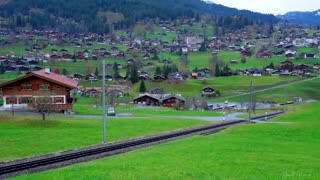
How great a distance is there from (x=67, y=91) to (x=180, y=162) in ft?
151

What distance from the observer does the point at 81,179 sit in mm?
20328

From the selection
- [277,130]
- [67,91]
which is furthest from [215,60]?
[277,130]

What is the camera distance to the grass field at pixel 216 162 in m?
21.8

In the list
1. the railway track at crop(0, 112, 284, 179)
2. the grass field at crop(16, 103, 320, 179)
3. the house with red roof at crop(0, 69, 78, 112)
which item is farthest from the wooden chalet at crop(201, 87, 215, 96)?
the grass field at crop(16, 103, 320, 179)

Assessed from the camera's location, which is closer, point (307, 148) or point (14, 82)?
point (307, 148)

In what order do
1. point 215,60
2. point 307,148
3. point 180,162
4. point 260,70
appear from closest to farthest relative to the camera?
point 180,162, point 307,148, point 260,70, point 215,60

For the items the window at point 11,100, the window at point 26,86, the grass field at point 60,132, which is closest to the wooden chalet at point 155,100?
the window at point 26,86

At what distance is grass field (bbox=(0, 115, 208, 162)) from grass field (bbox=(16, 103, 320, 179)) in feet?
25.1

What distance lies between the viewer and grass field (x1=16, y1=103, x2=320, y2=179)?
21.8 metres

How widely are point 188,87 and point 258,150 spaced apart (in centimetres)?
10642

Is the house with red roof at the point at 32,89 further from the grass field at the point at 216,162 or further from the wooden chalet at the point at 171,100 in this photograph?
the wooden chalet at the point at 171,100

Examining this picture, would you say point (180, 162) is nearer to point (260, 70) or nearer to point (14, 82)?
point (14, 82)

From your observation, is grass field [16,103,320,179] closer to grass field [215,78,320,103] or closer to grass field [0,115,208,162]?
grass field [0,115,208,162]

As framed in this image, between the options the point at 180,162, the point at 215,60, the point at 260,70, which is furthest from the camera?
the point at 215,60
